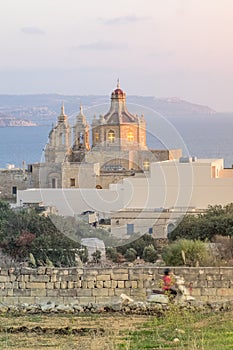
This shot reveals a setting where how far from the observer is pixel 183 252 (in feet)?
46.0

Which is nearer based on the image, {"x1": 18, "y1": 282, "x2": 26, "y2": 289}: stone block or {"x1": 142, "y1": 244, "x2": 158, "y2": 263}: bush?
{"x1": 18, "y1": 282, "x2": 26, "y2": 289}: stone block

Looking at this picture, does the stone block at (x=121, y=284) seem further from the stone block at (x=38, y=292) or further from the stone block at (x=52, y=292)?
the stone block at (x=38, y=292)

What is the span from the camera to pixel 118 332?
1004cm

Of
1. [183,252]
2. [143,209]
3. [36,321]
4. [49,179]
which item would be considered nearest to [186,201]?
[143,209]

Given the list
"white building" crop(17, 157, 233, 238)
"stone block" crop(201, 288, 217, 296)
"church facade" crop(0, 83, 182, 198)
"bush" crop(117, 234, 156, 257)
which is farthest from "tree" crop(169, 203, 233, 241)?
"church facade" crop(0, 83, 182, 198)

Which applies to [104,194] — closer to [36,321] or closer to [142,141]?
[142,141]

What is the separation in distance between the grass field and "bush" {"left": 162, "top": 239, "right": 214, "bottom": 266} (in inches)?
102

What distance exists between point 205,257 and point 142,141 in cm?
4568

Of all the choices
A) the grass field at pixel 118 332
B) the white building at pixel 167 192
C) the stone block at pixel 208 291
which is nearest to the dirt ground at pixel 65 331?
the grass field at pixel 118 332

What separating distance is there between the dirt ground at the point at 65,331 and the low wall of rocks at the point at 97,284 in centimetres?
72

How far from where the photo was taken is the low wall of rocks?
11836mm

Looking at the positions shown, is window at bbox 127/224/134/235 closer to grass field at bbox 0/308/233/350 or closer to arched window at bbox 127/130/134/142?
arched window at bbox 127/130/134/142

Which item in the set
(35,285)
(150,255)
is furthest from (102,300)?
(150,255)

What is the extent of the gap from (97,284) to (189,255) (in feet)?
8.54
